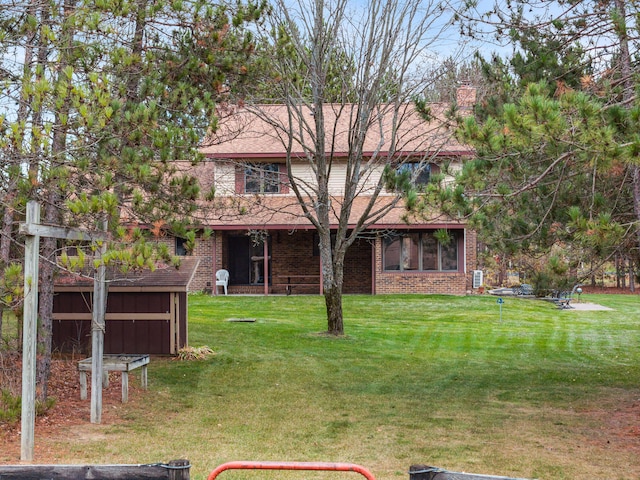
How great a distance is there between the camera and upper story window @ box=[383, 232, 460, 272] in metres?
26.6

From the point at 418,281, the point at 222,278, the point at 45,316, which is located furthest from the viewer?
the point at 222,278

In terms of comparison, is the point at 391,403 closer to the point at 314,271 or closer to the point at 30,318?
the point at 30,318

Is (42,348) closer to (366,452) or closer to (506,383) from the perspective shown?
(366,452)

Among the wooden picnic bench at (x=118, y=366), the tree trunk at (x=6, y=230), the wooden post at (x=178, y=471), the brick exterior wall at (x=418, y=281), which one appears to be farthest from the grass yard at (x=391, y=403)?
the brick exterior wall at (x=418, y=281)

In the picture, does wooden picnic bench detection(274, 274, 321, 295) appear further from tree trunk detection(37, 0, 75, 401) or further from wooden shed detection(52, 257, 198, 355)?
tree trunk detection(37, 0, 75, 401)

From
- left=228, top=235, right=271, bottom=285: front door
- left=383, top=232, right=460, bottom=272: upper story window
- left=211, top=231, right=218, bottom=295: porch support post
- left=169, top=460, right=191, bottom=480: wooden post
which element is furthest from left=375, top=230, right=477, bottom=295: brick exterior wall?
left=169, top=460, right=191, bottom=480: wooden post

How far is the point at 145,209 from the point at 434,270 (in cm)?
1905

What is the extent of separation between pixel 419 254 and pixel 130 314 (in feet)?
50.8

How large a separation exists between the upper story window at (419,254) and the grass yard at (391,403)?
7571 millimetres

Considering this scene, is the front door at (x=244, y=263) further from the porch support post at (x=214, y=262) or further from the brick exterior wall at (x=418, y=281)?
the brick exterior wall at (x=418, y=281)

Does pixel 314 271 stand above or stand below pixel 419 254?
below

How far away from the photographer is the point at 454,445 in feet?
25.8

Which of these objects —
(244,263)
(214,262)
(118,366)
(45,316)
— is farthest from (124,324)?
(244,263)

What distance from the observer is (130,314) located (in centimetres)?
1274
